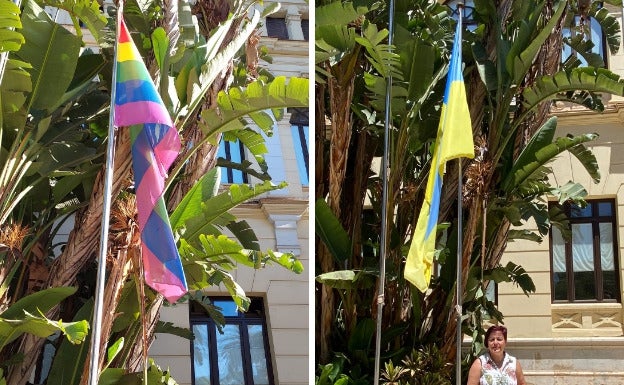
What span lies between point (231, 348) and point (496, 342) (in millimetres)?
6033

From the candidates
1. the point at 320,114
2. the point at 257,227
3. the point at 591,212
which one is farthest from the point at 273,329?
the point at 591,212

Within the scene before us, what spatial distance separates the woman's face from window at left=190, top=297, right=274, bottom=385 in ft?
18.8

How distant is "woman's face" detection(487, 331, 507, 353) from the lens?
9.84 meters

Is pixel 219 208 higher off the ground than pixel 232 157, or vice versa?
pixel 232 157

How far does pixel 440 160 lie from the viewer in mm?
11195

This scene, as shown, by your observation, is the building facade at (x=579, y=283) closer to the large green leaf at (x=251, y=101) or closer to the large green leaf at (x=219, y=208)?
the large green leaf at (x=219, y=208)

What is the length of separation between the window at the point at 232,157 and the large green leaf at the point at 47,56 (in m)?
4.59

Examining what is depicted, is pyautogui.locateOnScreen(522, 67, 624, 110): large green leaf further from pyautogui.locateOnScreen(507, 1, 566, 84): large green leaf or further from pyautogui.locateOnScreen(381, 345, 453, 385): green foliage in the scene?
pyautogui.locateOnScreen(381, 345, 453, 385): green foliage

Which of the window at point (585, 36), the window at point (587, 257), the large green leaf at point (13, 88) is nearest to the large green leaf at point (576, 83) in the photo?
the window at point (585, 36)

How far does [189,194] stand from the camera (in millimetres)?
11406

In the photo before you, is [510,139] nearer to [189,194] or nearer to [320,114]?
[320,114]

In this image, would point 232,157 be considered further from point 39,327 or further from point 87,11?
point 39,327

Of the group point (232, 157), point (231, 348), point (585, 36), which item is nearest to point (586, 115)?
point (585, 36)

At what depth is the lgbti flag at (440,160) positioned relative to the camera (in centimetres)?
1083
